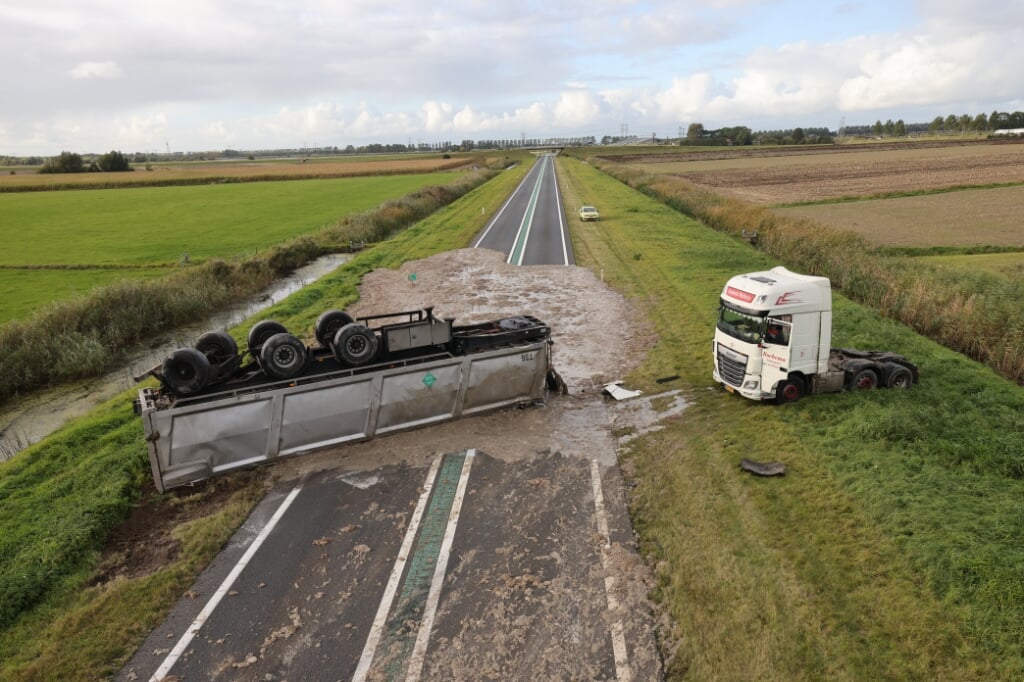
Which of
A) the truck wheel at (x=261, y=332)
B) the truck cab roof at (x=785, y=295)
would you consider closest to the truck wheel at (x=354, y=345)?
the truck wheel at (x=261, y=332)

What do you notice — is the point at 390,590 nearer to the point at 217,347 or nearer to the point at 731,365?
the point at 217,347

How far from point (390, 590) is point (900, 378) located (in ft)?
38.5

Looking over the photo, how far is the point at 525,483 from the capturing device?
10.1m

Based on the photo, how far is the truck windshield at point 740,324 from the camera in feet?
39.5

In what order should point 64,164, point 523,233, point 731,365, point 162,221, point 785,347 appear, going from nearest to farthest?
point 785,347, point 731,365, point 523,233, point 162,221, point 64,164

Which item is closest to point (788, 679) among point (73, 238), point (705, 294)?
point (705, 294)

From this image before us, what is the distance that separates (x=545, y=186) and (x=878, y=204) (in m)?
39.1

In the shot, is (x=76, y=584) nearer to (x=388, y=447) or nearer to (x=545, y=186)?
(x=388, y=447)

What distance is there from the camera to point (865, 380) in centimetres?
1272

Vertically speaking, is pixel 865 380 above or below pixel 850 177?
below

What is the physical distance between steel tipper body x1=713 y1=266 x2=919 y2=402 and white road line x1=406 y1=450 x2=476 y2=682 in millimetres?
6393

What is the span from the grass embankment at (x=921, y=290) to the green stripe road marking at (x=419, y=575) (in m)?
9.67

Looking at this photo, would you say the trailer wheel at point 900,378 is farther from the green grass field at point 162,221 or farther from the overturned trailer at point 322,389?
the green grass field at point 162,221

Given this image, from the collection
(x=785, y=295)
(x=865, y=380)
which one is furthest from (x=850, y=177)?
(x=785, y=295)
